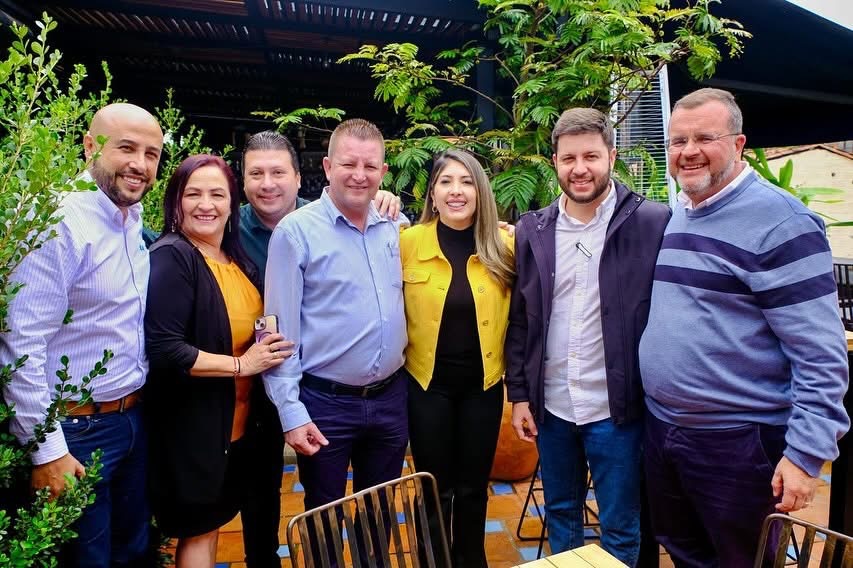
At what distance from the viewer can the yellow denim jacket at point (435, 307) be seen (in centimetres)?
239

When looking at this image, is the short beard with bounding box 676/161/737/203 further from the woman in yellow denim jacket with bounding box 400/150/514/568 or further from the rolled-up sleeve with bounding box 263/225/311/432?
the rolled-up sleeve with bounding box 263/225/311/432

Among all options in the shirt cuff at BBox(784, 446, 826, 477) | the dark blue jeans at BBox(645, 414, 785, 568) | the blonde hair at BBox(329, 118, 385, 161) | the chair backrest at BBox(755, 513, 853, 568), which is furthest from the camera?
the blonde hair at BBox(329, 118, 385, 161)

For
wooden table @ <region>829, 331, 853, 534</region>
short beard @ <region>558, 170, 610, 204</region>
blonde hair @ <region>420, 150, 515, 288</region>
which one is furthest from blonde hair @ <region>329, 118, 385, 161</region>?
wooden table @ <region>829, 331, 853, 534</region>

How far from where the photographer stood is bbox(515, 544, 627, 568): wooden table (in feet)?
5.01

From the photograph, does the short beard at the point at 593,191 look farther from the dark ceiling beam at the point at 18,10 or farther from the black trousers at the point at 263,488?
the dark ceiling beam at the point at 18,10

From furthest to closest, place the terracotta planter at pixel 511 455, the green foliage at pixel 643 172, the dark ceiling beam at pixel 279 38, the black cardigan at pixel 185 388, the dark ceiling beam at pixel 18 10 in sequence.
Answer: the dark ceiling beam at pixel 279 38, the dark ceiling beam at pixel 18 10, the green foliage at pixel 643 172, the terracotta planter at pixel 511 455, the black cardigan at pixel 185 388

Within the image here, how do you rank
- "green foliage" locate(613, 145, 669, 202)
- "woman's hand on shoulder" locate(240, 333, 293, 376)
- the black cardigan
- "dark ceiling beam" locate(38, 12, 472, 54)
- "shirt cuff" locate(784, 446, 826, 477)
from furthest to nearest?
"dark ceiling beam" locate(38, 12, 472, 54) < "green foliage" locate(613, 145, 669, 202) < "woman's hand on shoulder" locate(240, 333, 293, 376) < the black cardigan < "shirt cuff" locate(784, 446, 826, 477)

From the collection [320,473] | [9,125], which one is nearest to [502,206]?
[320,473]

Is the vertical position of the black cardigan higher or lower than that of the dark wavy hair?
lower

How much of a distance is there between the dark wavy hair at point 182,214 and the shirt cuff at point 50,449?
83 centimetres

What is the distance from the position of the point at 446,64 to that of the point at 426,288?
4259 mm

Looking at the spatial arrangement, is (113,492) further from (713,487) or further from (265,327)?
(713,487)

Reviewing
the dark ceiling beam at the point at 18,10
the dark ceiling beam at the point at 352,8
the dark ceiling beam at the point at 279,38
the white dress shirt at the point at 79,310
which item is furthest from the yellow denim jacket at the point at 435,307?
the dark ceiling beam at the point at 18,10

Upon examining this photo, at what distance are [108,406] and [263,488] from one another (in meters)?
0.89
